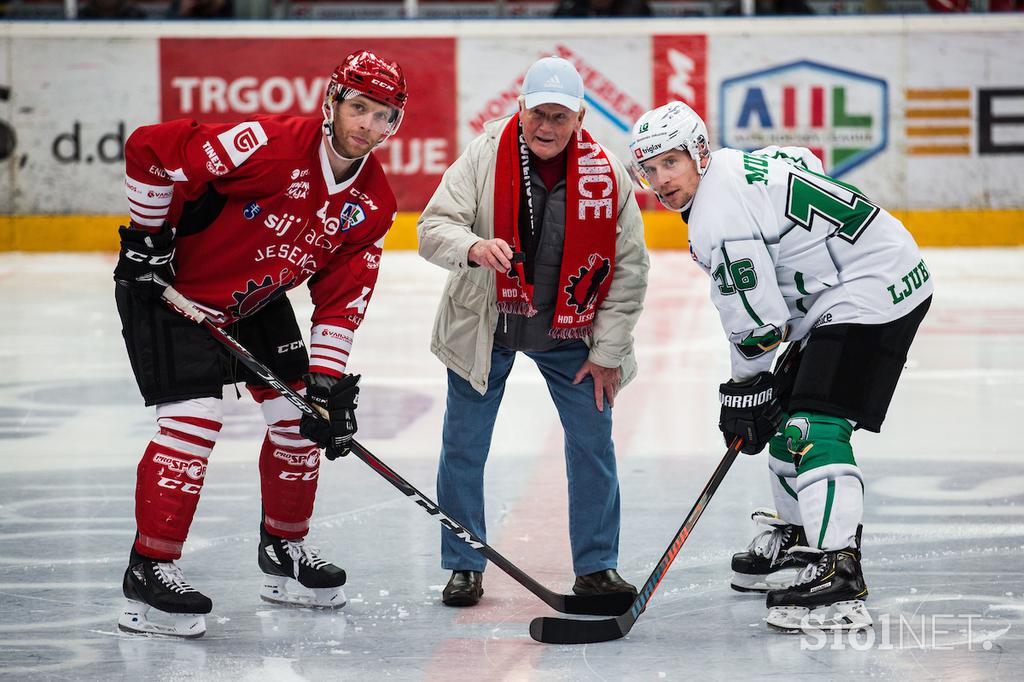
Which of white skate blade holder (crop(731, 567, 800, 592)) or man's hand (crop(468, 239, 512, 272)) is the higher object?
man's hand (crop(468, 239, 512, 272))

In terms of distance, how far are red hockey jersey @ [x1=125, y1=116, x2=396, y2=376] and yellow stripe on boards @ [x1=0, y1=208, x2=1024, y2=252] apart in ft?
23.7

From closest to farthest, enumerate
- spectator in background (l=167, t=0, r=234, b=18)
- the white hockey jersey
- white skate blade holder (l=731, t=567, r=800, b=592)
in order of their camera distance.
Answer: the white hockey jersey → white skate blade holder (l=731, t=567, r=800, b=592) → spectator in background (l=167, t=0, r=234, b=18)

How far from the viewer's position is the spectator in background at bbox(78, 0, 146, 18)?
35.1 ft

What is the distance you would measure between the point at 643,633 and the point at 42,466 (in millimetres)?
2428

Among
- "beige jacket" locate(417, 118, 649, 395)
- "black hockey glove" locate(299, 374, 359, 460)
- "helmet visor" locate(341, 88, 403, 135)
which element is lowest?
"black hockey glove" locate(299, 374, 359, 460)

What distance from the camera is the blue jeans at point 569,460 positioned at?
11.2 feet

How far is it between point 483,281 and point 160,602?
1070 mm

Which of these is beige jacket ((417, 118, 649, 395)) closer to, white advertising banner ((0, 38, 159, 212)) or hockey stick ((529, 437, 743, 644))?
hockey stick ((529, 437, 743, 644))

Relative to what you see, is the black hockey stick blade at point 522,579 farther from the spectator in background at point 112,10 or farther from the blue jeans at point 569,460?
the spectator in background at point 112,10

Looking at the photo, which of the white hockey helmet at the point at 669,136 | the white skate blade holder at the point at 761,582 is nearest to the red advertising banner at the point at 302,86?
the white skate blade holder at the point at 761,582

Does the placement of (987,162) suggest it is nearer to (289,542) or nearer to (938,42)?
(938,42)

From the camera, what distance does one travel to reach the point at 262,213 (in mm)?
3213

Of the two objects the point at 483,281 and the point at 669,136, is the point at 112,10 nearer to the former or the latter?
the point at 483,281
